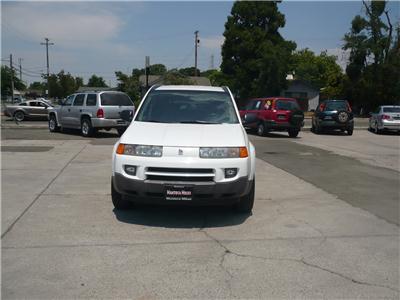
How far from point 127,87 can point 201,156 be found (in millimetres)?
55070

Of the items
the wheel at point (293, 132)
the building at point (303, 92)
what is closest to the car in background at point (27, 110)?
the wheel at point (293, 132)

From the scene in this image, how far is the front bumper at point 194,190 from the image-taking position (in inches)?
212

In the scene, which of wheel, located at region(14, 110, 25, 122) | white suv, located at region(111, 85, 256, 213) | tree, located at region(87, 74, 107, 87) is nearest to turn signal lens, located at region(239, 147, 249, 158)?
white suv, located at region(111, 85, 256, 213)

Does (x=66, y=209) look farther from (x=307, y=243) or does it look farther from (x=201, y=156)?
(x=307, y=243)

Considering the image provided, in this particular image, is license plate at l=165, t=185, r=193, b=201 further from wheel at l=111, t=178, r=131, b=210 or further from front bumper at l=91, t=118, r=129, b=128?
front bumper at l=91, t=118, r=129, b=128

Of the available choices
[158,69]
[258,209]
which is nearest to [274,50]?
[258,209]

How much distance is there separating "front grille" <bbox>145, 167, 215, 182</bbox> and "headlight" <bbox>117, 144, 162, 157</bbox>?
202 millimetres

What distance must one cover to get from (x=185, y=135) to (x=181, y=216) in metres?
1.17

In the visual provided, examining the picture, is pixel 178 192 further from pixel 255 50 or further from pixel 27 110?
pixel 255 50

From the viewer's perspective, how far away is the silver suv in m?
17.2

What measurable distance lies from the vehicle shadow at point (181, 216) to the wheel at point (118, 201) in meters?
0.09

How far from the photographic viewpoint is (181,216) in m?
A: 6.15

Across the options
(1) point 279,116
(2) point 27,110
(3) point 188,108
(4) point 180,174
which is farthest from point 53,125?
(4) point 180,174

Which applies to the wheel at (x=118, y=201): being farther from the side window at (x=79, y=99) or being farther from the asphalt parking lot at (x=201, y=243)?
the side window at (x=79, y=99)
